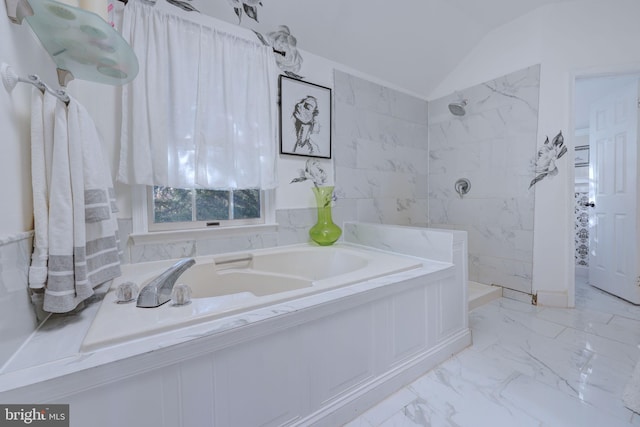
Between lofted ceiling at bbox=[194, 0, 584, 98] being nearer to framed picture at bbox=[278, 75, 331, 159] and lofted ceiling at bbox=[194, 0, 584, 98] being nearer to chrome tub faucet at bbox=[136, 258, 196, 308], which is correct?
framed picture at bbox=[278, 75, 331, 159]

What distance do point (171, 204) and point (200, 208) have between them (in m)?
0.18

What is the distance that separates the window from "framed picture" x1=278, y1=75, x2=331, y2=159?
1.71 feet

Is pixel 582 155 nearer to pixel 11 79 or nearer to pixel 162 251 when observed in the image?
pixel 162 251

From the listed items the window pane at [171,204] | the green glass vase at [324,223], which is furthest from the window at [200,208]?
the green glass vase at [324,223]

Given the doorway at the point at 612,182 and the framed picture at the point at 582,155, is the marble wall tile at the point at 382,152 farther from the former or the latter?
the framed picture at the point at 582,155

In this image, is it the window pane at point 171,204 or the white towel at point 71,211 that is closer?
the white towel at point 71,211

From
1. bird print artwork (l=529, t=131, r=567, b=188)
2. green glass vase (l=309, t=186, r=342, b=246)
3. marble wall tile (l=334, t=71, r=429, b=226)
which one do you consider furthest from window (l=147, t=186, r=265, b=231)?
bird print artwork (l=529, t=131, r=567, b=188)

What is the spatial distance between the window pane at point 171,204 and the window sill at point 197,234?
0.11m

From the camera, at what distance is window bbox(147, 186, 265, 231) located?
1758 millimetres

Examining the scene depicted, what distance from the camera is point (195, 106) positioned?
171 cm

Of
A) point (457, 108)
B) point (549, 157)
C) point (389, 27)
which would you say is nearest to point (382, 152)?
point (457, 108)

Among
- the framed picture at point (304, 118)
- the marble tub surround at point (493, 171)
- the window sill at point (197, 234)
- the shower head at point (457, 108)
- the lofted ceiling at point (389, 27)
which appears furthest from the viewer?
the shower head at point (457, 108)

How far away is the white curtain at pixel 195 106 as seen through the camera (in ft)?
5.12

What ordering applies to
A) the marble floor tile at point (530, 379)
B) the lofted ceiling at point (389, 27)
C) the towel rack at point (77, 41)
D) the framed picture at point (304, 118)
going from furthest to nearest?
the framed picture at point (304, 118) < the lofted ceiling at point (389, 27) < the marble floor tile at point (530, 379) < the towel rack at point (77, 41)
